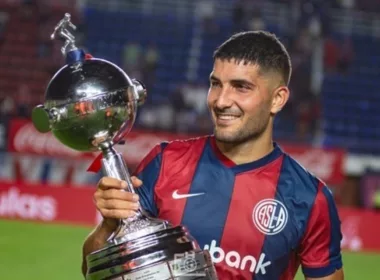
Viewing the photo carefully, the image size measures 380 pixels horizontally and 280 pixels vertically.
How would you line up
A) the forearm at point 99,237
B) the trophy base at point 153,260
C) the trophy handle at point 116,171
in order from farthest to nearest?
the forearm at point 99,237 < the trophy handle at point 116,171 < the trophy base at point 153,260

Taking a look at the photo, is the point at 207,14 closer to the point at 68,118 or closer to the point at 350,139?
the point at 350,139

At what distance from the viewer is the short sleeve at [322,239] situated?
119 inches

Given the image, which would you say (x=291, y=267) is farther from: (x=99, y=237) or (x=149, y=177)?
(x=99, y=237)

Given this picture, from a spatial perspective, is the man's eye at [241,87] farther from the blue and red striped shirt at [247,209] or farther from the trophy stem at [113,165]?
the trophy stem at [113,165]

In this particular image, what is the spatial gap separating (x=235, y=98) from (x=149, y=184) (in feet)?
1.38

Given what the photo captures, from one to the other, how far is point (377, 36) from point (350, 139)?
276 cm

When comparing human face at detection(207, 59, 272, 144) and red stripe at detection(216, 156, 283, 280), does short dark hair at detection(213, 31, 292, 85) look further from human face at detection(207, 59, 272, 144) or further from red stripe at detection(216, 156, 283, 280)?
red stripe at detection(216, 156, 283, 280)

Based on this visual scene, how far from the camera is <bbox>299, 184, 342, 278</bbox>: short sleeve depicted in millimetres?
3031

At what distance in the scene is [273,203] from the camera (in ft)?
9.98

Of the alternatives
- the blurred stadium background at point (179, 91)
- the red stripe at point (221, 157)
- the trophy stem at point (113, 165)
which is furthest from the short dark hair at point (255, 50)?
the blurred stadium background at point (179, 91)

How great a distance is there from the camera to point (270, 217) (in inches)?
119

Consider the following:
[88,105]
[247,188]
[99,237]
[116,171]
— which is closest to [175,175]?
[247,188]

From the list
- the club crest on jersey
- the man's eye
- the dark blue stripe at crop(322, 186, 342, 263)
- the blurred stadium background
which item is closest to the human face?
the man's eye

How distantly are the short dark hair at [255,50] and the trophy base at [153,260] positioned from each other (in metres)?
0.59
